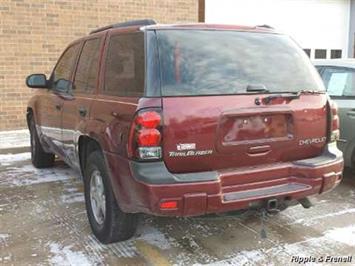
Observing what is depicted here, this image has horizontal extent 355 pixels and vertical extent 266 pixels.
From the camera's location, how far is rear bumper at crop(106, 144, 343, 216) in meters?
3.21

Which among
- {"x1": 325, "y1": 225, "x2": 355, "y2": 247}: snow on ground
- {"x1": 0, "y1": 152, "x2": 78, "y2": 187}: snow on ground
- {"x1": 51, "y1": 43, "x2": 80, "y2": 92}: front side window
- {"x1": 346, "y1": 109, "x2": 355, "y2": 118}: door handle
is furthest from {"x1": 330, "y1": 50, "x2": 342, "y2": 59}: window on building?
{"x1": 325, "y1": 225, "x2": 355, "y2": 247}: snow on ground

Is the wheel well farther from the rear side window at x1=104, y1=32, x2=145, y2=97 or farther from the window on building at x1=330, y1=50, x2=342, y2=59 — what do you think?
the window on building at x1=330, y1=50, x2=342, y2=59

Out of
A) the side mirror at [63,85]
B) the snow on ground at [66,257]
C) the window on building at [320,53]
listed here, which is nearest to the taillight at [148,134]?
the snow on ground at [66,257]

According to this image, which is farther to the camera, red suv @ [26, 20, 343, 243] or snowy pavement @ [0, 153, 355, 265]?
snowy pavement @ [0, 153, 355, 265]

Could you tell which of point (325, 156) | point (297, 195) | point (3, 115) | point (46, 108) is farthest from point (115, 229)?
point (3, 115)

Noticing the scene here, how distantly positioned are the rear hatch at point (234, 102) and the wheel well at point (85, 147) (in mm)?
1057

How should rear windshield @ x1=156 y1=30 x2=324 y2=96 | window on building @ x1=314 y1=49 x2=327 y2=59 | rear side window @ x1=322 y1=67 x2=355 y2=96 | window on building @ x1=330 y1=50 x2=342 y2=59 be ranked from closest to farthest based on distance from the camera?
rear windshield @ x1=156 y1=30 x2=324 y2=96, rear side window @ x1=322 y1=67 x2=355 y2=96, window on building @ x1=314 y1=49 x2=327 y2=59, window on building @ x1=330 y1=50 x2=342 y2=59

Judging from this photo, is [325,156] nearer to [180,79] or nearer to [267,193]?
[267,193]

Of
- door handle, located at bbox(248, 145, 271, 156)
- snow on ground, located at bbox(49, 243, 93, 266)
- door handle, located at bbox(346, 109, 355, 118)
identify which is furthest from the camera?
door handle, located at bbox(346, 109, 355, 118)

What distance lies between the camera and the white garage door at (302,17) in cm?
1256

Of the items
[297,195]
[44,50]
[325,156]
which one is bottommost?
[297,195]

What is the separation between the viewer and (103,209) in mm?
4016

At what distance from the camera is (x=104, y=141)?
3703 mm

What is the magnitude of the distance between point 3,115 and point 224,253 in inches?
273
